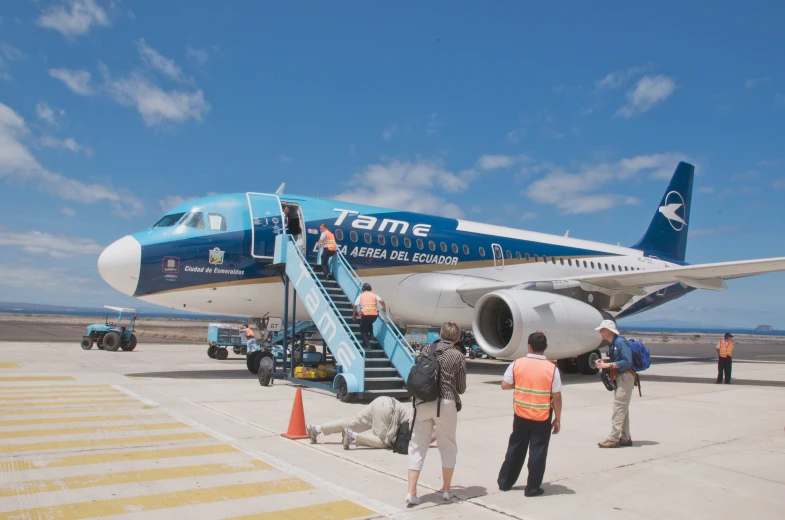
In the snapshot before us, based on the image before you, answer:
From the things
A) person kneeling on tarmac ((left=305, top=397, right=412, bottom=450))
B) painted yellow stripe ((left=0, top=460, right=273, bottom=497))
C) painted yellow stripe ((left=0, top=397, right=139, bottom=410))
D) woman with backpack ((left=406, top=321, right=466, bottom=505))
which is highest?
woman with backpack ((left=406, top=321, right=466, bottom=505))

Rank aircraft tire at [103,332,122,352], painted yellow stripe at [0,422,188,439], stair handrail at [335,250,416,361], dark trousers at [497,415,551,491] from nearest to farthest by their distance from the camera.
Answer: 1. dark trousers at [497,415,551,491]
2. painted yellow stripe at [0,422,188,439]
3. stair handrail at [335,250,416,361]
4. aircraft tire at [103,332,122,352]

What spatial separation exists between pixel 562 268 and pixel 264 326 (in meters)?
9.55

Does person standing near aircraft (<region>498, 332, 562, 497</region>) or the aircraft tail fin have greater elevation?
the aircraft tail fin

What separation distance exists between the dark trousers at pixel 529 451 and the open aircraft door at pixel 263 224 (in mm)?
8468

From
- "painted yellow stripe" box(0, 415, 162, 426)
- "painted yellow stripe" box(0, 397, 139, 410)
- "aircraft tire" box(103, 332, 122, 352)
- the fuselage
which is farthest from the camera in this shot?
"aircraft tire" box(103, 332, 122, 352)

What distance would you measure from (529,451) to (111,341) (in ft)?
70.0

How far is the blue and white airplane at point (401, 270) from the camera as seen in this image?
1167 cm

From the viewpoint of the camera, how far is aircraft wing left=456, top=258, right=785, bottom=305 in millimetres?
12797

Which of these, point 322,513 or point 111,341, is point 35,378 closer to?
point 322,513

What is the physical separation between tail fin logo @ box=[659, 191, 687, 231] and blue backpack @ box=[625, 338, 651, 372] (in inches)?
700

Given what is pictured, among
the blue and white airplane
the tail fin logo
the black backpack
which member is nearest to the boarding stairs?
the blue and white airplane

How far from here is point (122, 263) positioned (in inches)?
439

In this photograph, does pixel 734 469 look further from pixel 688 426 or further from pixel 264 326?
pixel 264 326

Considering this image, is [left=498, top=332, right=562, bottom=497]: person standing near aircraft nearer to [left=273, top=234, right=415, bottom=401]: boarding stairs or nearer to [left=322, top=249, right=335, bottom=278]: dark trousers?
[left=273, top=234, right=415, bottom=401]: boarding stairs
